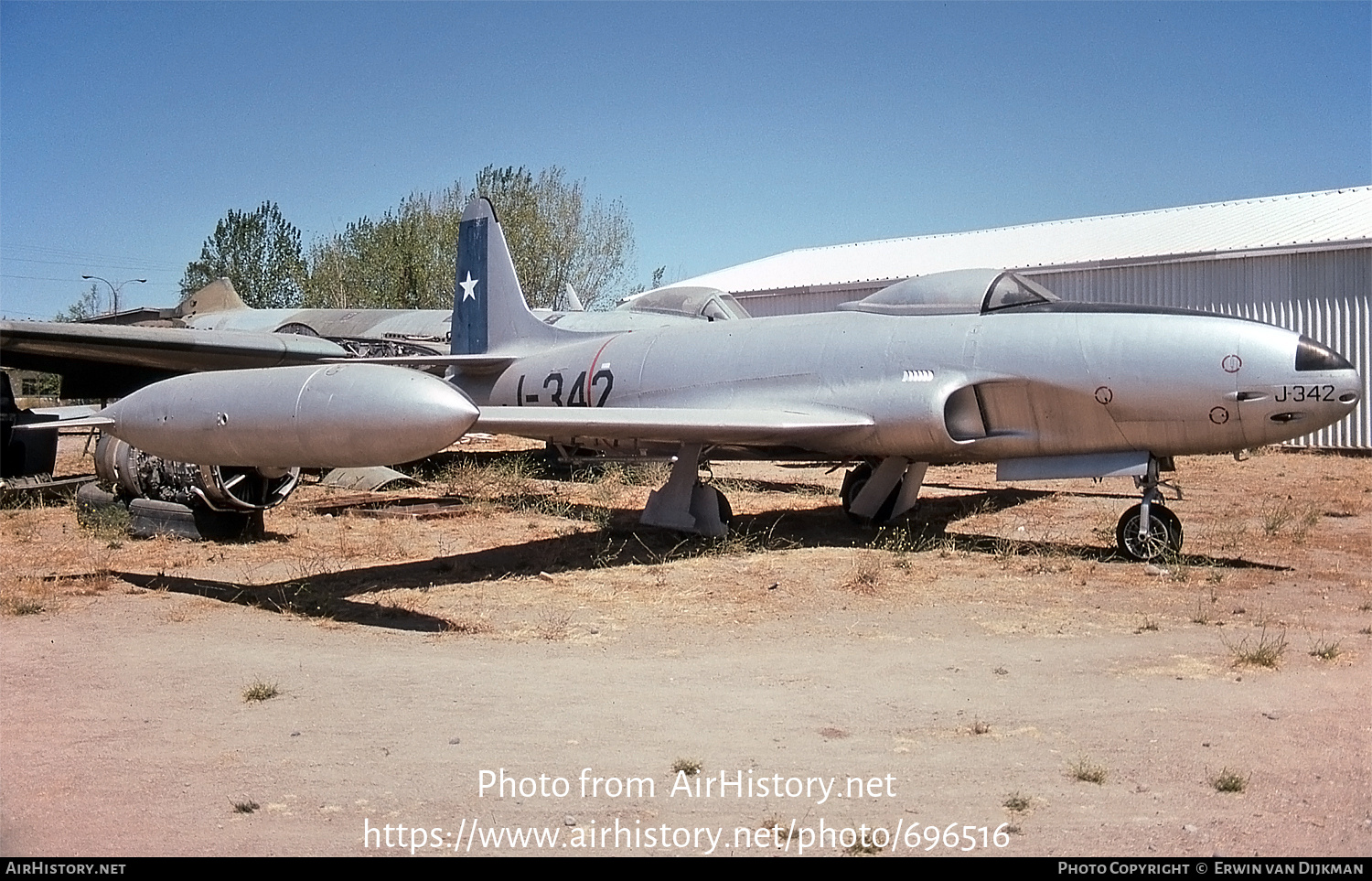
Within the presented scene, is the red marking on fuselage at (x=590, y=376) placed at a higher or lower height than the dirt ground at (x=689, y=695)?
higher

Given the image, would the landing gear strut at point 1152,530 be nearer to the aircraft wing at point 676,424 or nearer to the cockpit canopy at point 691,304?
the aircraft wing at point 676,424

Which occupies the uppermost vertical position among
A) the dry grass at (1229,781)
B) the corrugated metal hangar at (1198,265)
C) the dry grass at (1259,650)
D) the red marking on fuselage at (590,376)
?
the corrugated metal hangar at (1198,265)

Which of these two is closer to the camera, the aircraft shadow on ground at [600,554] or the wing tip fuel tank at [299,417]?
the wing tip fuel tank at [299,417]

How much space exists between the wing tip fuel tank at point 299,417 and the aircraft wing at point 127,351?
8.88 meters

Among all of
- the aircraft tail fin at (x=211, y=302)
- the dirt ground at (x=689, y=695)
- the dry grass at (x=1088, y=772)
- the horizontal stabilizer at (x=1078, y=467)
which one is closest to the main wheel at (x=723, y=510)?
the dirt ground at (x=689, y=695)

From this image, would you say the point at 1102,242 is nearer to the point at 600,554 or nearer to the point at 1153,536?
the point at 1153,536

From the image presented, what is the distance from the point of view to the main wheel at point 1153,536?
357 inches

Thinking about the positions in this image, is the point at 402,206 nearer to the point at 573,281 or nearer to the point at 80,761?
the point at 573,281

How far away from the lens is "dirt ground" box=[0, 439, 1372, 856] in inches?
150

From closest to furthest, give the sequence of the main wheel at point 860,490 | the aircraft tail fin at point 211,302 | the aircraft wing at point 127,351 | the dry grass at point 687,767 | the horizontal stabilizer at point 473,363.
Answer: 1. the dry grass at point 687,767
2. the main wheel at point 860,490
3. the horizontal stabilizer at point 473,363
4. the aircraft wing at point 127,351
5. the aircraft tail fin at point 211,302

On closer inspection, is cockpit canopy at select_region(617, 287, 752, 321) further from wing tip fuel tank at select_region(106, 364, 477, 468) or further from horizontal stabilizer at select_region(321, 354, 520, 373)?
wing tip fuel tank at select_region(106, 364, 477, 468)

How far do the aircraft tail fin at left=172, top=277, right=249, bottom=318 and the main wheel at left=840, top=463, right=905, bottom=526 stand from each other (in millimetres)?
20295

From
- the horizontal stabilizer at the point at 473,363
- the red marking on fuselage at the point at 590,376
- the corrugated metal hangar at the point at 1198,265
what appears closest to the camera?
the red marking on fuselage at the point at 590,376
